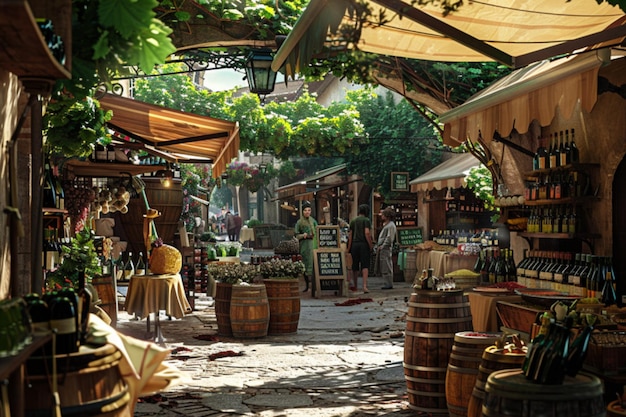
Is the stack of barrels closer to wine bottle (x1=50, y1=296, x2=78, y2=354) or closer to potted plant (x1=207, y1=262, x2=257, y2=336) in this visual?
wine bottle (x1=50, y1=296, x2=78, y2=354)

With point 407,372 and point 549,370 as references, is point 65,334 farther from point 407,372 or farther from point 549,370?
point 407,372

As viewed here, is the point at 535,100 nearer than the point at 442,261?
Yes

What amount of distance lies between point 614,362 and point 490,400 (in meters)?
1.28

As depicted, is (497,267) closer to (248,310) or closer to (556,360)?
(248,310)

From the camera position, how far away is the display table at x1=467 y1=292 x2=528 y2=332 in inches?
272

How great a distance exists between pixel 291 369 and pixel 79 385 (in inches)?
204

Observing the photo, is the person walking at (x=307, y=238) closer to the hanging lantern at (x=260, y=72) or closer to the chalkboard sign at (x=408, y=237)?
the chalkboard sign at (x=408, y=237)

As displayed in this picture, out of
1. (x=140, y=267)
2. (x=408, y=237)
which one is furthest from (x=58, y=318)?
(x=408, y=237)

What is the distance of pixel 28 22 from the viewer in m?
2.28

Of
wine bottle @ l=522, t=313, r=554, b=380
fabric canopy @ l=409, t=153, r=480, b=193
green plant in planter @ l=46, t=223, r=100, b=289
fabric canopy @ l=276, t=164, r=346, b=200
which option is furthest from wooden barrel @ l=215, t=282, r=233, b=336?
fabric canopy @ l=276, t=164, r=346, b=200

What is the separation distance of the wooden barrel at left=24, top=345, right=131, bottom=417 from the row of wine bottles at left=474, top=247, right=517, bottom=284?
21.8 ft

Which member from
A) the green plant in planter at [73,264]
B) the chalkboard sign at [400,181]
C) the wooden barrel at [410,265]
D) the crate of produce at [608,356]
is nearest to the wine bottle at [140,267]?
the green plant in planter at [73,264]

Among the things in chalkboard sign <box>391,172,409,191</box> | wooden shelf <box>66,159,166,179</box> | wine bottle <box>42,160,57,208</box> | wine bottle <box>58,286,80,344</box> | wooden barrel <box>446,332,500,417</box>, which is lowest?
wooden barrel <box>446,332,500,417</box>

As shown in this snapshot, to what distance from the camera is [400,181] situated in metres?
22.2
